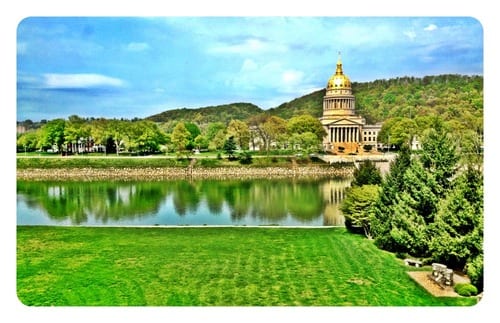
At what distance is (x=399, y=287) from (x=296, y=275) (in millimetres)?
1275

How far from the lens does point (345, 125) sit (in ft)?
55.6

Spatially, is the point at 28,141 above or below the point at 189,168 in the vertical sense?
above

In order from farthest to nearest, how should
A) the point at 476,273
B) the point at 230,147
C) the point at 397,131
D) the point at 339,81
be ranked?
1. the point at 230,147
2. the point at 397,131
3. the point at 339,81
4. the point at 476,273

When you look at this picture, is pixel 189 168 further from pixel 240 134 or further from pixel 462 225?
pixel 462 225

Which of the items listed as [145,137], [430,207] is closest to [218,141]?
[145,137]

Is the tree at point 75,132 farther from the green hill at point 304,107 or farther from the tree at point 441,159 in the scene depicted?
the tree at point 441,159

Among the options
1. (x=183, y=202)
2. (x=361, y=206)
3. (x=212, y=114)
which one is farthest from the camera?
(x=212, y=114)

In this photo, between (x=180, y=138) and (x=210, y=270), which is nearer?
(x=210, y=270)

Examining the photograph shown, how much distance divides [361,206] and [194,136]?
10.7 m

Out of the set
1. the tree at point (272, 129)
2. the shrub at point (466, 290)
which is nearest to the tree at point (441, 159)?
the shrub at point (466, 290)

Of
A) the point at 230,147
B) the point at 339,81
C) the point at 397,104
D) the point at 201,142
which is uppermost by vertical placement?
the point at 339,81

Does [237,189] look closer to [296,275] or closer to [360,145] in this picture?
[360,145]

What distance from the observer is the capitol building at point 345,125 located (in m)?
15.1

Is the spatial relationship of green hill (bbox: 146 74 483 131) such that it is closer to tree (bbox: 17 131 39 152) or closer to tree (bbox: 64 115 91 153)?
tree (bbox: 64 115 91 153)
